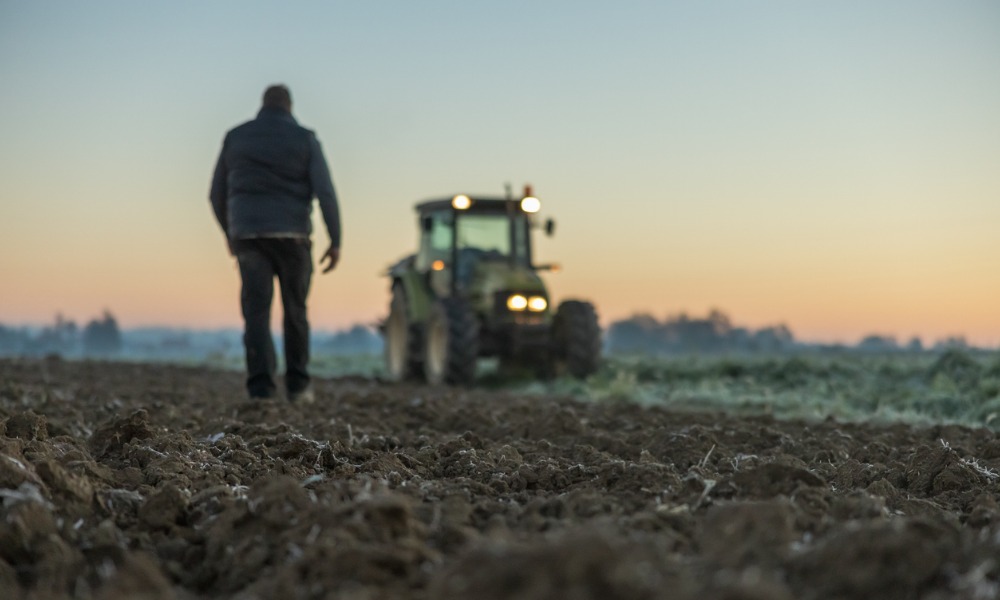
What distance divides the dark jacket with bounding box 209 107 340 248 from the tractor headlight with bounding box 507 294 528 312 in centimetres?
531

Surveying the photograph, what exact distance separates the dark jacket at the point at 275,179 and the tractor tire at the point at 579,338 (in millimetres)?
5906

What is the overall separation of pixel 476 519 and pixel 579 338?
10.1 m

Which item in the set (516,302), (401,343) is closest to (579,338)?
(516,302)

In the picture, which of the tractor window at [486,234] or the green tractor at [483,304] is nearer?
the green tractor at [483,304]

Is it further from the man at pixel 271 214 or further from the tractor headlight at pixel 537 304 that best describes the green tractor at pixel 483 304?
the man at pixel 271 214

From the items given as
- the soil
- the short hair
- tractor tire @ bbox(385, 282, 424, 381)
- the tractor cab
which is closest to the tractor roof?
the tractor cab

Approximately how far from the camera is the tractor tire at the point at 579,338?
12.9m

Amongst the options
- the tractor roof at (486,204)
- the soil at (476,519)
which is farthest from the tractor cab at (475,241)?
the soil at (476,519)

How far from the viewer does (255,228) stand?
23.7 ft

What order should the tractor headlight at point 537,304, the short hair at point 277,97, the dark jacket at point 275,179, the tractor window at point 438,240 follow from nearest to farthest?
the dark jacket at point 275,179 < the short hair at point 277,97 < the tractor headlight at point 537,304 < the tractor window at point 438,240

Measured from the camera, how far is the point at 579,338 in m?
12.9

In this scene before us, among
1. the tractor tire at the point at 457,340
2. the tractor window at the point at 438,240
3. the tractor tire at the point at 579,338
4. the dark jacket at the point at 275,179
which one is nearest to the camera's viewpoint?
the dark jacket at the point at 275,179

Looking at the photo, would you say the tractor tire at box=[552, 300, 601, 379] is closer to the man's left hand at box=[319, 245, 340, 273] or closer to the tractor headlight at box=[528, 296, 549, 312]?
the tractor headlight at box=[528, 296, 549, 312]

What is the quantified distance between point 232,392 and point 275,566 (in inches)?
307
